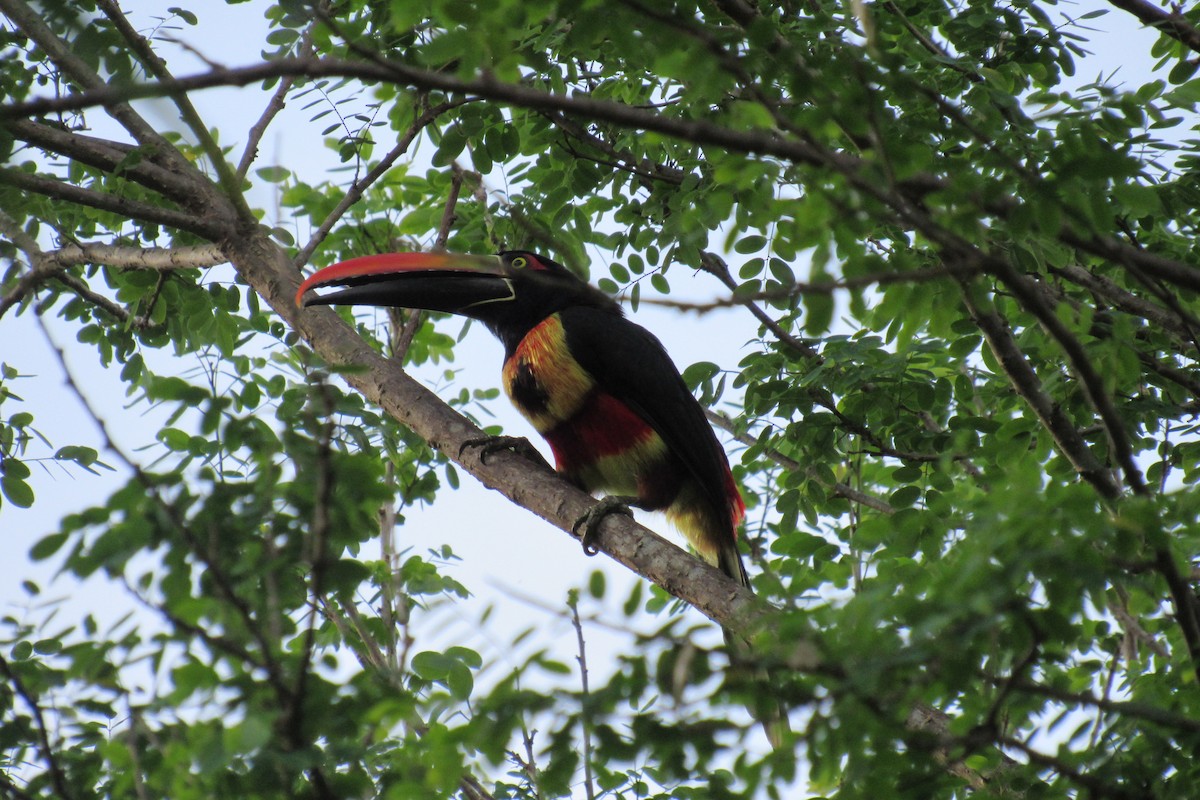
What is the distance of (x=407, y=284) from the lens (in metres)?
→ 5.29

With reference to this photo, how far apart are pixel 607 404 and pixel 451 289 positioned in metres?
0.95

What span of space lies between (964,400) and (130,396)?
3.79m

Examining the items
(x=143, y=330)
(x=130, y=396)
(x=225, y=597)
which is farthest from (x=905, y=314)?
(x=130, y=396)

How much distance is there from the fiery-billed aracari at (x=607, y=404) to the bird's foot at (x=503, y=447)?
1.42 ft

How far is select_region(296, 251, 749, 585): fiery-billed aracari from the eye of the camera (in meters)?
5.25

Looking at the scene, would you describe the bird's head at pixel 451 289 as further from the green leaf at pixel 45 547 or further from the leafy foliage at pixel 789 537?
the green leaf at pixel 45 547

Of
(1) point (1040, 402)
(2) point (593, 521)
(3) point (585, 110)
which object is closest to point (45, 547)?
(3) point (585, 110)

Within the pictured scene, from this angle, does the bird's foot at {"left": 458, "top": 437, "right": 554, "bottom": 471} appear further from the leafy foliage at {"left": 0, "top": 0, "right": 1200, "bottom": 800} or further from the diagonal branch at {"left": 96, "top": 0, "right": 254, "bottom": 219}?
the diagonal branch at {"left": 96, "top": 0, "right": 254, "bottom": 219}

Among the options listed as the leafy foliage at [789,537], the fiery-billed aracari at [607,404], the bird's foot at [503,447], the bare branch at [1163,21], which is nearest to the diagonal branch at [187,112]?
the leafy foliage at [789,537]

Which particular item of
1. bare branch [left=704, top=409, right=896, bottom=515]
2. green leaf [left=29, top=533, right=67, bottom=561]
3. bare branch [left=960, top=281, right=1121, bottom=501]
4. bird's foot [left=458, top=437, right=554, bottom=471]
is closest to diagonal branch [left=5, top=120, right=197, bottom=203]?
bird's foot [left=458, top=437, right=554, bottom=471]

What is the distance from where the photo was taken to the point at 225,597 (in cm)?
203

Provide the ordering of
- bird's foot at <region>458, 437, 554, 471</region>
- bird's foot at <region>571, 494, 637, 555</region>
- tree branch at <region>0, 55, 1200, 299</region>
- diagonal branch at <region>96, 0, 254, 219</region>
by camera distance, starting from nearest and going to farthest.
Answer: tree branch at <region>0, 55, 1200, 299</region>
diagonal branch at <region>96, 0, 254, 219</region>
bird's foot at <region>571, 494, 637, 555</region>
bird's foot at <region>458, 437, 554, 471</region>

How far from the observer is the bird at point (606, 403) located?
206 inches

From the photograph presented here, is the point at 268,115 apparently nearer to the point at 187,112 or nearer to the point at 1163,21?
the point at 187,112
